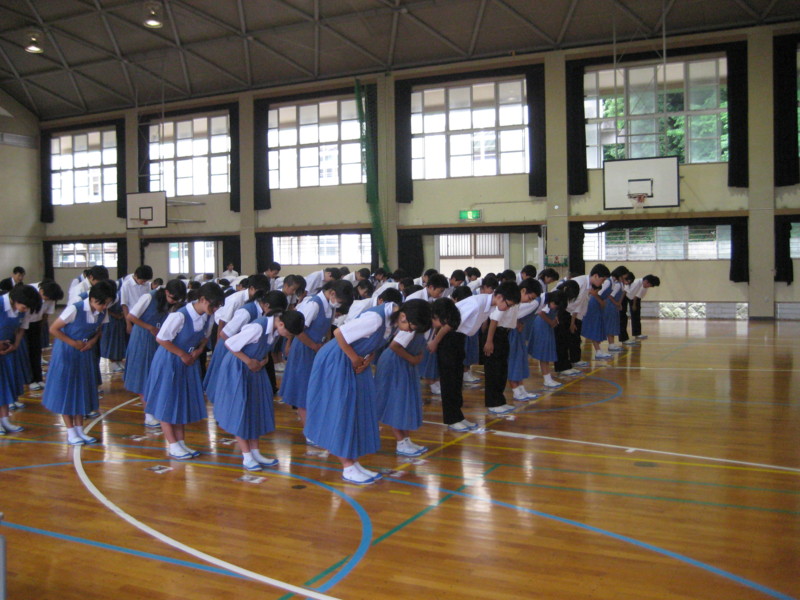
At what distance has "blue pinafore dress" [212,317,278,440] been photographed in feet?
16.3

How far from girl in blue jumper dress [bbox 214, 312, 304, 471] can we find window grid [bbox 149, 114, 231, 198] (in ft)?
55.6

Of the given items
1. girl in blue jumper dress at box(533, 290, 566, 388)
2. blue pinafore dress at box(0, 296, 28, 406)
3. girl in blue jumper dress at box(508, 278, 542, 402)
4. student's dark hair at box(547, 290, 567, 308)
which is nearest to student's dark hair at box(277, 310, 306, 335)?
blue pinafore dress at box(0, 296, 28, 406)

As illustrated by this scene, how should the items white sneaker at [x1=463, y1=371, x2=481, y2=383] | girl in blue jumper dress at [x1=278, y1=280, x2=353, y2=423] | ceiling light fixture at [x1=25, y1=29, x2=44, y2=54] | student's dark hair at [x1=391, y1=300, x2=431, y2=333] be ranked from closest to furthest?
student's dark hair at [x1=391, y1=300, x2=431, y2=333], girl in blue jumper dress at [x1=278, y1=280, x2=353, y2=423], white sneaker at [x1=463, y1=371, x2=481, y2=383], ceiling light fixture at [x1=25, y1=29, x2=44, y2=54]

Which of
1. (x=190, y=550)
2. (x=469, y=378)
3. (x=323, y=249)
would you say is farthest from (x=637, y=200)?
(x=190, y=550)

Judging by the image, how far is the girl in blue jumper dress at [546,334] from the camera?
8.27 meters

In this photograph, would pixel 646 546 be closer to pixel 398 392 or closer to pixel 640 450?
pixel 640 450

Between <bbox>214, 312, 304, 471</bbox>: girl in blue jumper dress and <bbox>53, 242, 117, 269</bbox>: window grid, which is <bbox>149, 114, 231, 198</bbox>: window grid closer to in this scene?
<bbox>53, 242, 117, 269</bbox>: window grid

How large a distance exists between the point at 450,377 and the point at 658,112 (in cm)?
1311

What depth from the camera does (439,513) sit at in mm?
4031

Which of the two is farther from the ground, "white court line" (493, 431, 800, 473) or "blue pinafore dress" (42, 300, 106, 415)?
"blue pinafore dress" (42, 300, 106, 415)

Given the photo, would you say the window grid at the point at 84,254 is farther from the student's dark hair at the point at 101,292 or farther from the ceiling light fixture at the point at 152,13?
the student's dark hair at the point at 101,292

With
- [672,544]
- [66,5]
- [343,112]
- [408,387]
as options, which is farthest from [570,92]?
[672,544]

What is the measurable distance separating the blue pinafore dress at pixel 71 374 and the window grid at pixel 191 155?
16043 millimetres

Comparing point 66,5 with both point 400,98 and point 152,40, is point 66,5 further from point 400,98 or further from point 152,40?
point 400,98
